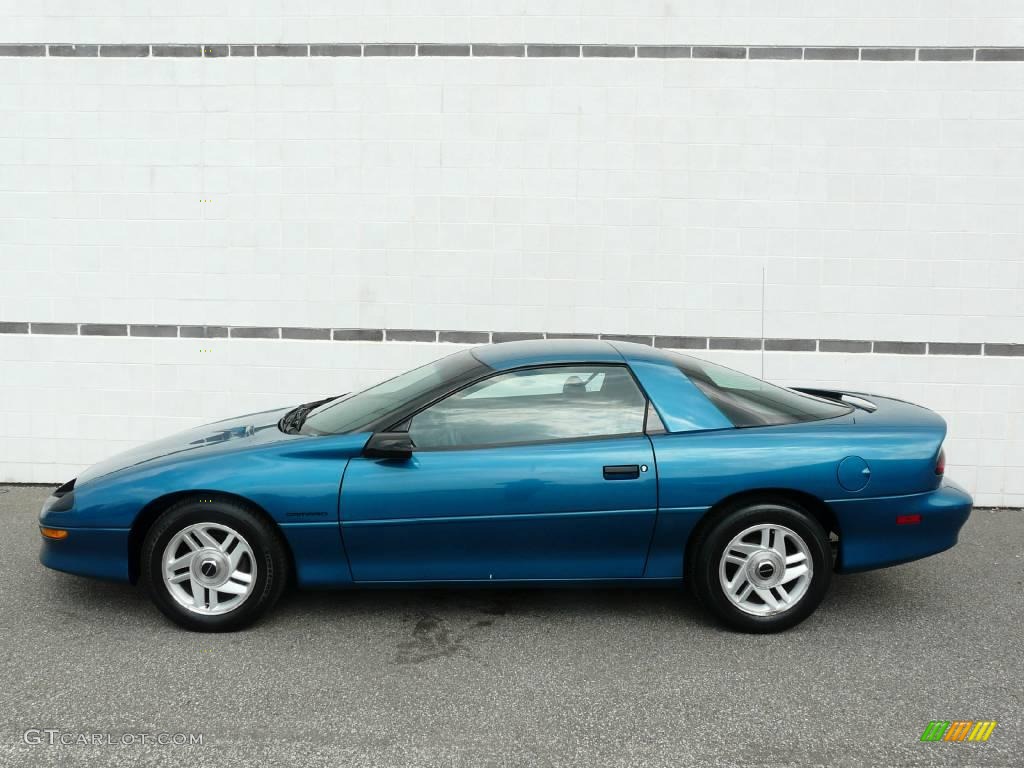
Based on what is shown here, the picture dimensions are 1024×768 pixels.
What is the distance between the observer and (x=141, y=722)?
10.7 feet

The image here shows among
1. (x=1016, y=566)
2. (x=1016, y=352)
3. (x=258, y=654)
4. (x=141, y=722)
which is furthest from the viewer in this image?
(x=1016, y=352)

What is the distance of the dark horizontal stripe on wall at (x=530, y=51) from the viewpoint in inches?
254

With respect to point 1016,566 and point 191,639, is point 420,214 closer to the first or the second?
point 191,639

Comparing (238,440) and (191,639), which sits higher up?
(238,440)

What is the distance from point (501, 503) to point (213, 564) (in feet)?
4.22

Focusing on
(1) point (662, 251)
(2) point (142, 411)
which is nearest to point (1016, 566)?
(1) point (662, 251)

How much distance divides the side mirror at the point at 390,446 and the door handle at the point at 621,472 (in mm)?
860

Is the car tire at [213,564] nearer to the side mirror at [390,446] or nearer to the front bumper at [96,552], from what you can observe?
the front bumper at [96,552]

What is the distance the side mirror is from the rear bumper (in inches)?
74.3

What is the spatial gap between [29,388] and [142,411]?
0.89 m

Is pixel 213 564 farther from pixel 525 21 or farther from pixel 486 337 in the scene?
pixel 525 21

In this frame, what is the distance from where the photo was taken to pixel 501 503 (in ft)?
13.0

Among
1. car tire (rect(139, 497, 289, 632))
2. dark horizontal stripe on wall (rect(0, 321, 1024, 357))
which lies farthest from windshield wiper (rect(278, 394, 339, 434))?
dark horizontal stripe on wall (rect(0, 321, 1024, 357))

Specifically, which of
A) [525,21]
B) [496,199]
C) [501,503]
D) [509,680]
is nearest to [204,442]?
[501,503]
